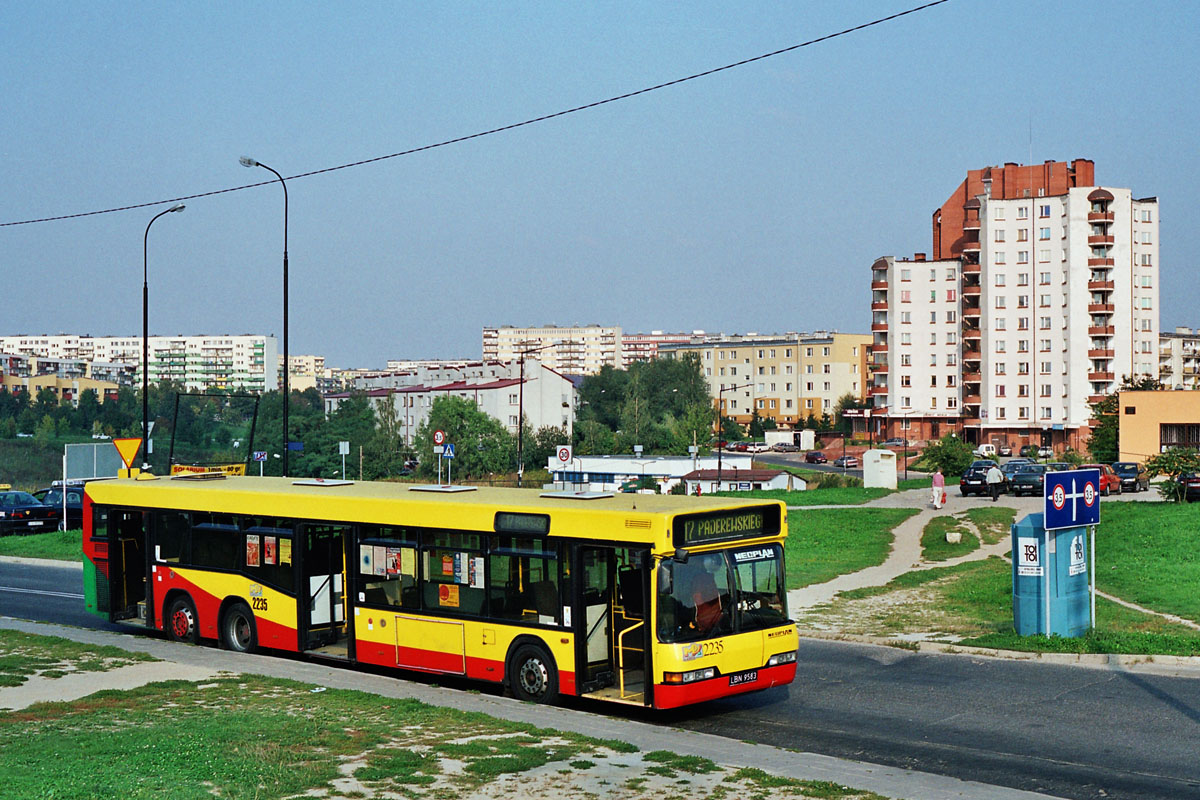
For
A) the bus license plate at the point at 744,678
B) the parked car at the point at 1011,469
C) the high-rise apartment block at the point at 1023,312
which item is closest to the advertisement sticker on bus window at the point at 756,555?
the bus license plate at the point at 744,678

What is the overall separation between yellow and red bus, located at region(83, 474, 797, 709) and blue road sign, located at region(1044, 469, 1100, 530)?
16.4 feet

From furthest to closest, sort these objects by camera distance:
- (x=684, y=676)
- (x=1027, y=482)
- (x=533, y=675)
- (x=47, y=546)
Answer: (x=1027, y=482) → (x=47, y=546) → (x=533, y=675) → (x=684, y=676)

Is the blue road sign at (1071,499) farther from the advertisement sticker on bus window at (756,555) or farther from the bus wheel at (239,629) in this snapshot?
the bus wheel at (239,629)

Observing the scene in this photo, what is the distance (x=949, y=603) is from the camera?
2195 centimetres

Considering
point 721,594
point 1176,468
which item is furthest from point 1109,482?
point 721,594

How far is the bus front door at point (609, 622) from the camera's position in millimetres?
13125

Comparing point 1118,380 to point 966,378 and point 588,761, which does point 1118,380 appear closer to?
point 966,378

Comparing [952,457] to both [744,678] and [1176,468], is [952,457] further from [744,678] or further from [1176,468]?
[744,678]

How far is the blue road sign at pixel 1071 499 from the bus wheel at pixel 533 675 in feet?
24.3

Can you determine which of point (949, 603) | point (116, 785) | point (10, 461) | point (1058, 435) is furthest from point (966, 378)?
point (116, 785)

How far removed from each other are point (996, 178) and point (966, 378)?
17791mm

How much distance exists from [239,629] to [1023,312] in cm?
9257

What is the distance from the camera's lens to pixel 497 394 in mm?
122812

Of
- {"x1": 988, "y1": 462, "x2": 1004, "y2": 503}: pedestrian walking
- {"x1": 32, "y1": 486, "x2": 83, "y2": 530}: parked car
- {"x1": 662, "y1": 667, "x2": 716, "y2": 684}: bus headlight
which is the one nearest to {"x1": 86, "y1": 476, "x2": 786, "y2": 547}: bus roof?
{"x1": 662, "y1": 667, "x2": 716, "y2": 684}: bus headlight
